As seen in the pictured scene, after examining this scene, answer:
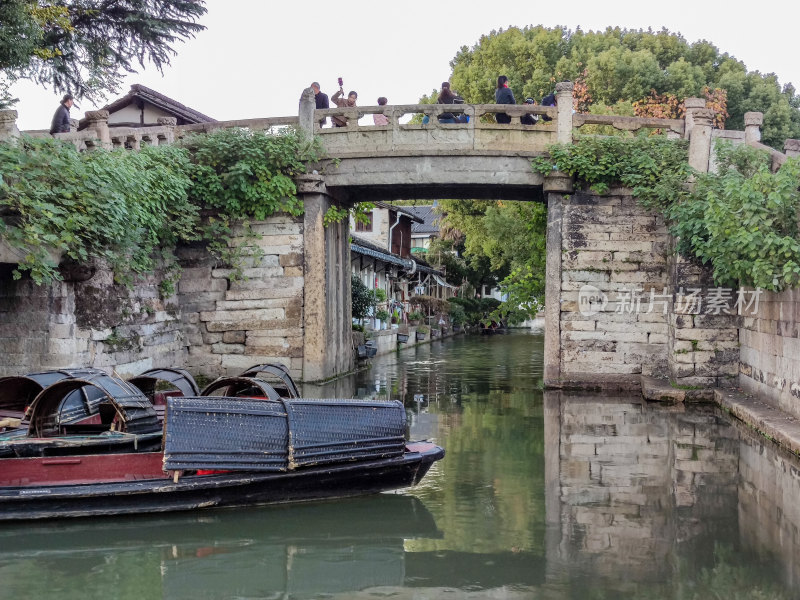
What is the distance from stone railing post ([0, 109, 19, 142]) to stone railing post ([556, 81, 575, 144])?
28.5 ft

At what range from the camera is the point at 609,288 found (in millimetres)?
14969

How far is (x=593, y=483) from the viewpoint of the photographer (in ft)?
27.6

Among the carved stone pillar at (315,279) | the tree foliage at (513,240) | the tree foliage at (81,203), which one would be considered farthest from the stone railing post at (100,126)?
the tree foliage at (513,240)

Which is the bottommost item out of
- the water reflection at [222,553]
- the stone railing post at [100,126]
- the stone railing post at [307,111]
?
the water reflection at [222,553]

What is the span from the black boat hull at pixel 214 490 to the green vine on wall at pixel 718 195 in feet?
16.8

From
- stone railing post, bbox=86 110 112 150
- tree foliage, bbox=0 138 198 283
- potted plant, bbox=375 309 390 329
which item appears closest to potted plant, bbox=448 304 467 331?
potted plant, bbox=375 309 390 329

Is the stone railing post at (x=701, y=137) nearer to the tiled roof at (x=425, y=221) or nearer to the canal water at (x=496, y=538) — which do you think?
the canal water at (x=496, y=538)

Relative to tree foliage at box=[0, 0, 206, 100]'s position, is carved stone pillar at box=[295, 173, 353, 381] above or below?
below

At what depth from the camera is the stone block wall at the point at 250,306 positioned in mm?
15578

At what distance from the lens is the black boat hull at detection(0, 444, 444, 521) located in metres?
6.93

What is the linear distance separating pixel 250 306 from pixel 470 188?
15.2ft

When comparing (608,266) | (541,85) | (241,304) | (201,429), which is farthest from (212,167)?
(541,85)

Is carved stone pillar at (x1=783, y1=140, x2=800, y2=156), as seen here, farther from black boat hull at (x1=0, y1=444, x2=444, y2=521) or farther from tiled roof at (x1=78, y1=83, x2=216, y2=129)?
tiled roof at (x1=78, y1=83, x2=216, y2=129)

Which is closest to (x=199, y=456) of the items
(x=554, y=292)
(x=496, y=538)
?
(x=496, y=538)
